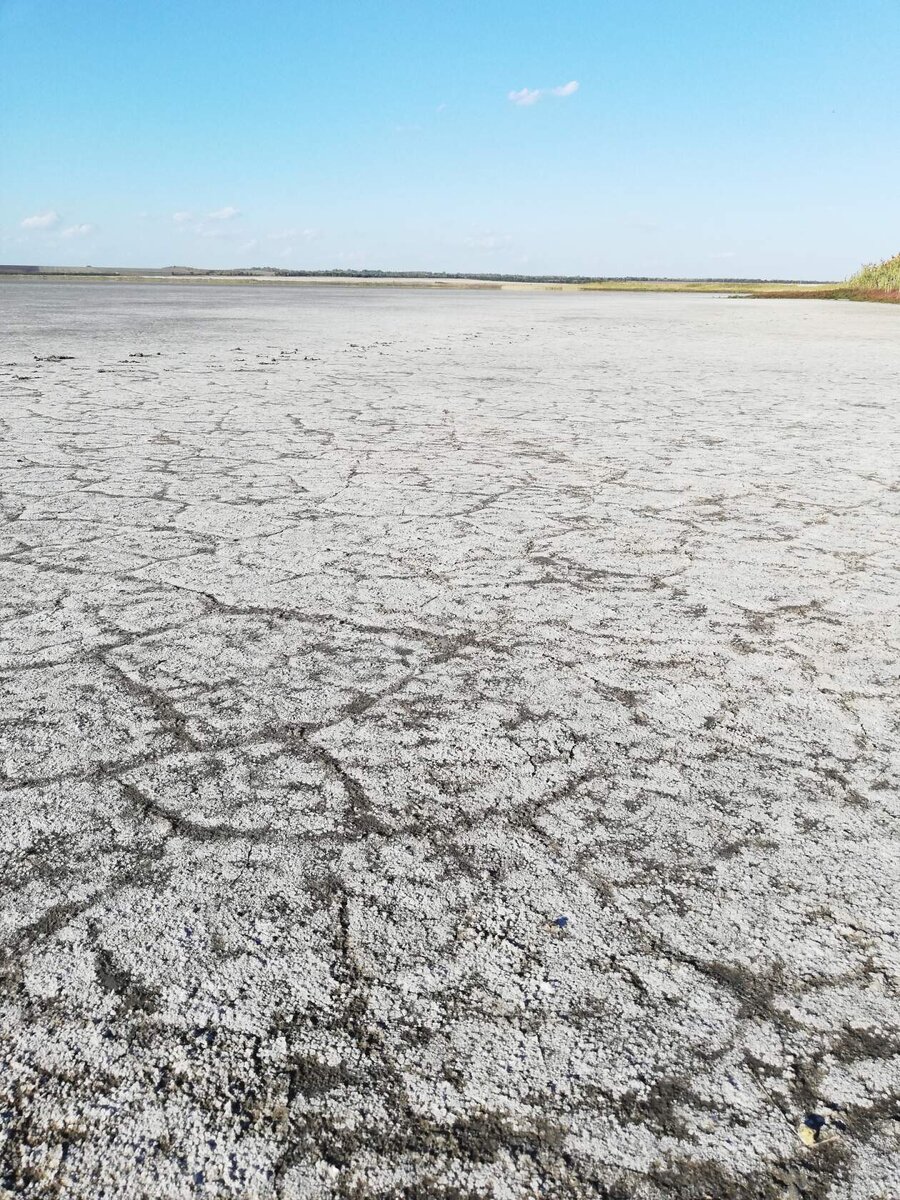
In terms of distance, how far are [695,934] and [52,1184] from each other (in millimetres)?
794

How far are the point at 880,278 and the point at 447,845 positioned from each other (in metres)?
27.5

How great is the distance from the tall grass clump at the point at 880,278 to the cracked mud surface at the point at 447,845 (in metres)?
23.7

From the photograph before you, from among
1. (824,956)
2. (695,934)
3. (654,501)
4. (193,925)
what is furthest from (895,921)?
(654,501)

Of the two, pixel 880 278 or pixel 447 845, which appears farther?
pixel 880 278

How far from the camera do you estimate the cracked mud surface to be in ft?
3.28

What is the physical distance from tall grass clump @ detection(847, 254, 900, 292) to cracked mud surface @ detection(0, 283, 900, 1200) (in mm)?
23650

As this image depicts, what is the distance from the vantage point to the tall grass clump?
24.1 meters

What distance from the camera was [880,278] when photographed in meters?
25.2

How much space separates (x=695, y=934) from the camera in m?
1.29

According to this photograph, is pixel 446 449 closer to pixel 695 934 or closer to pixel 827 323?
pixel 695 934

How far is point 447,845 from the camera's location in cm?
148

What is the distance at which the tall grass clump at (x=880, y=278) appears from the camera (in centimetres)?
2414

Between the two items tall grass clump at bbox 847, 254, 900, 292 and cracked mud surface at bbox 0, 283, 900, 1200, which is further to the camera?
tall grass clump at bbox 847, 254, 900, 292

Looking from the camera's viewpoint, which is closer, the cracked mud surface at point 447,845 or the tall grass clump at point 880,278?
the cracked mud surface at point 447,845
